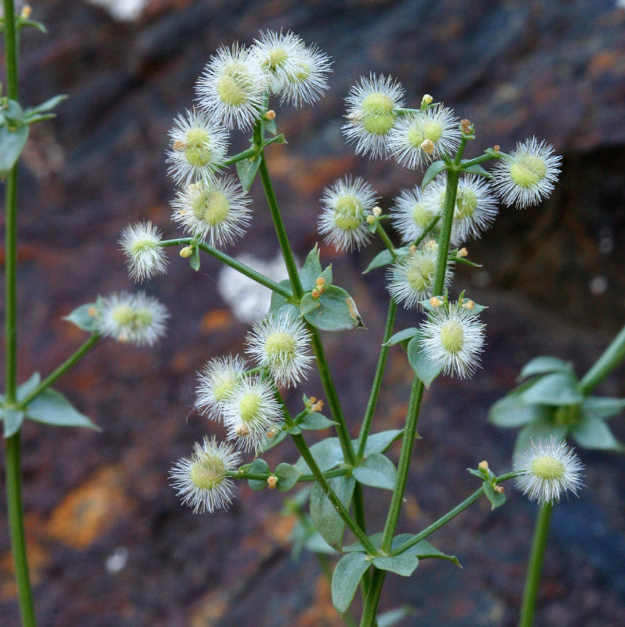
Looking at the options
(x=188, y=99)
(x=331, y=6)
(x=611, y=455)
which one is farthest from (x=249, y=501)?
(x=331, y=6)

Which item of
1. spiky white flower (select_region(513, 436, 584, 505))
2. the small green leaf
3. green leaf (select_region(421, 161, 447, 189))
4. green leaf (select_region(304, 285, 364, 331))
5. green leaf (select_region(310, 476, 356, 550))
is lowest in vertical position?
green leaf (select_region(310, 476, 356, 550))

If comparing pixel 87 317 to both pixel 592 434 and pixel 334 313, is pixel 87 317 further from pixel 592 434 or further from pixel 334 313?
pixel 592 434

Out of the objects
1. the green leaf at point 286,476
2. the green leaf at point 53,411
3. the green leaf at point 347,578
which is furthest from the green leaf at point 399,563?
the green leaf at point 53,411

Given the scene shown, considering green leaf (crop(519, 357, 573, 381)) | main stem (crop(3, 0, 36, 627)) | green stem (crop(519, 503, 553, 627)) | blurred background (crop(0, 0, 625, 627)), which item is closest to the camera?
main stem (crop(3, 0, 36, 627))

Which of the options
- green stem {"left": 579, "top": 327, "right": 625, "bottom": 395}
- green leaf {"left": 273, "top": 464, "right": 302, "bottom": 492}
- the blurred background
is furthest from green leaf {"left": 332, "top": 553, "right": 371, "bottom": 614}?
the blurred background

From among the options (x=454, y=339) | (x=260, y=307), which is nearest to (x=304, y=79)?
(x=454, y=339)

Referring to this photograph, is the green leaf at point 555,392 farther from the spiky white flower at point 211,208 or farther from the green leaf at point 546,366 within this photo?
the spiky white flower at point 211,208

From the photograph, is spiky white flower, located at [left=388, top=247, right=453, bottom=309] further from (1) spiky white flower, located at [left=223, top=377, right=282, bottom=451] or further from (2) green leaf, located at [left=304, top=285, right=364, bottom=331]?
(1) spiky white flower, located at [left=223, top=377, right=282, bottom=451]

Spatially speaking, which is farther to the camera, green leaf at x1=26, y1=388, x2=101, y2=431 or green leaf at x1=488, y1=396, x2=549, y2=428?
green leaf at x1=488, y1=396, x2=549, y2=428
